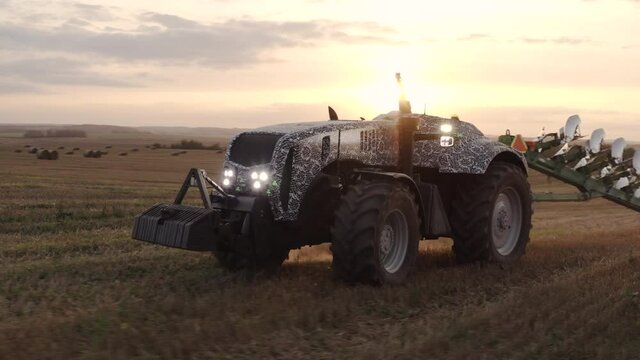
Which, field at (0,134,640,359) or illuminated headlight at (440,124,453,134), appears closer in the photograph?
field at (0,134,640,359)

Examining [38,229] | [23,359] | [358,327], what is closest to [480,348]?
[358,327]

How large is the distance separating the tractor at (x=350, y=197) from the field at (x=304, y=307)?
0.37 m

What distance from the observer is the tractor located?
7.29 m

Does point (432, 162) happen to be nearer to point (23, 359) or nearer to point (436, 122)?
point (436, 122)

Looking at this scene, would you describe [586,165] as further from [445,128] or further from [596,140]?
[445,128]

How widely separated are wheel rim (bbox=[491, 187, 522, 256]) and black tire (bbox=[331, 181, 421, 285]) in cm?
204

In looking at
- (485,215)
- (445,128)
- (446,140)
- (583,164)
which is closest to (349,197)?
(446,140)

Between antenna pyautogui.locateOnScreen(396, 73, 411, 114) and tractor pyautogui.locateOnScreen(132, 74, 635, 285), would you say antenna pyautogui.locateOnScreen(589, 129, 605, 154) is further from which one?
antenna pyautogui.locateOnScreen(396, 73, 411, 114)

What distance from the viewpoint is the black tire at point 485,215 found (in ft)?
29.4

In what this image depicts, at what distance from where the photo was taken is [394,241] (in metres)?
8.04

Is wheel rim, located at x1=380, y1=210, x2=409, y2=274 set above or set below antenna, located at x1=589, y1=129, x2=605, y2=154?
below

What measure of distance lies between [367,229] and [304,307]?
3.41ft

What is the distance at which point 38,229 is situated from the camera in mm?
12734

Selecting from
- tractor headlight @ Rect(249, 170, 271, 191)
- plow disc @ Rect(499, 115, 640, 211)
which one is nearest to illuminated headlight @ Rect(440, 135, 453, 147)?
tractor headlight @ Rect(249, 170, 271, 191)
